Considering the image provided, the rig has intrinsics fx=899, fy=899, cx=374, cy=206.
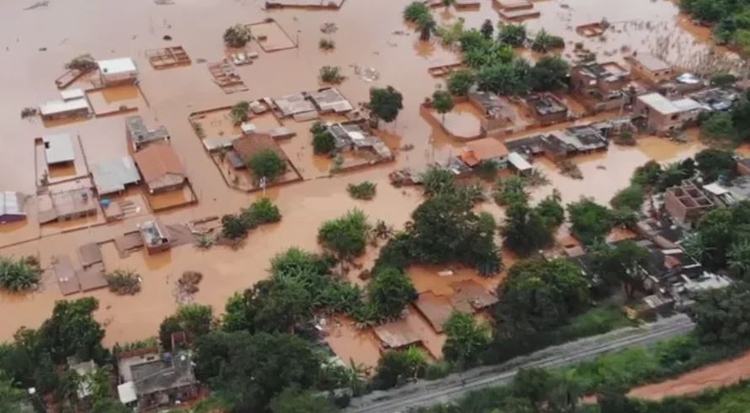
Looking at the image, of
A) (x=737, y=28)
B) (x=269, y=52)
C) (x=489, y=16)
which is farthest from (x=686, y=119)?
(x=269, y=52)

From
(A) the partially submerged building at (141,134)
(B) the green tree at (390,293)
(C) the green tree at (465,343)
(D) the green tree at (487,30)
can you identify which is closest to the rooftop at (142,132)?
(A) the partially submerged building at (141,134)

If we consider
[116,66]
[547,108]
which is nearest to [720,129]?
[547,108]

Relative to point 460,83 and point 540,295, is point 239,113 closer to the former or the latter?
point 460,83

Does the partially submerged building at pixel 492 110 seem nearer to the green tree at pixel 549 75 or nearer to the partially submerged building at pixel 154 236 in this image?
the green tree at pixel 549 75

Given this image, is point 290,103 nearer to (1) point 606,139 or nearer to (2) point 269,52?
(2) point 269,52

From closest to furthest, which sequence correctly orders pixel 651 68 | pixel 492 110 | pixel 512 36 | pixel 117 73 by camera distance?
pixel 492 110 < pixel 117 73 < pixel 651 68 < pixel 512 36

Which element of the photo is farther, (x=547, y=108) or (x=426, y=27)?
(x=426, y=27)

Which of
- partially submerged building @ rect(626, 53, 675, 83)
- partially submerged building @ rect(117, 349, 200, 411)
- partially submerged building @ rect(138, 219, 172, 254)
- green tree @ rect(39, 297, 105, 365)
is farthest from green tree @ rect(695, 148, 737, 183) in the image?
green tree @ rect(39, 297, 105, 365)
